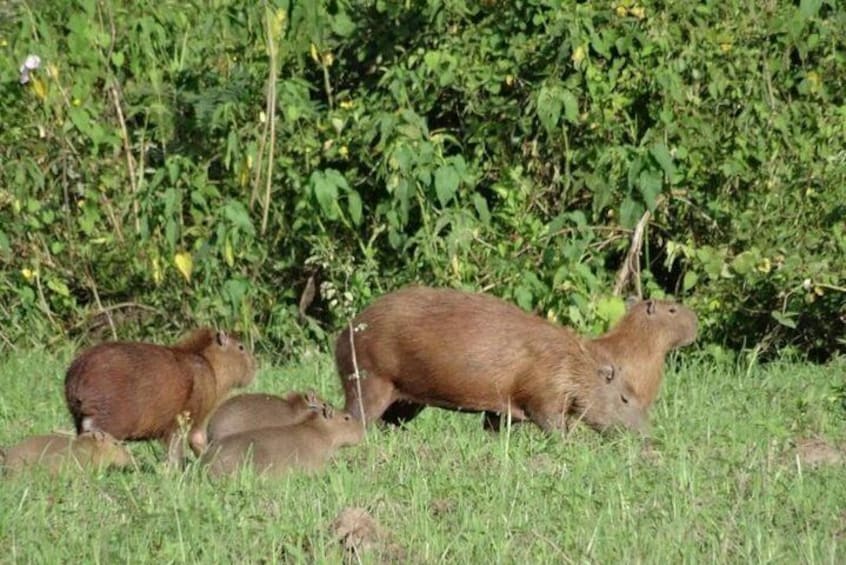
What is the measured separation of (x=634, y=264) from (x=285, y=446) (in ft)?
11.9

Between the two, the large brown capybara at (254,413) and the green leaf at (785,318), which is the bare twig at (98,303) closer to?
the large brown capybara at (254,413)

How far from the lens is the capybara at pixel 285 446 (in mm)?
6988

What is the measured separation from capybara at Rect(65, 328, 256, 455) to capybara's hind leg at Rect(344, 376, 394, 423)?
0.58m

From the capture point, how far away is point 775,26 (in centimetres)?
1030

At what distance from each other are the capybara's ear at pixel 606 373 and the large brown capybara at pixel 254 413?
1306 millimetres

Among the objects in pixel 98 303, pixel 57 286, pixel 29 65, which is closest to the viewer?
pixel 29 65

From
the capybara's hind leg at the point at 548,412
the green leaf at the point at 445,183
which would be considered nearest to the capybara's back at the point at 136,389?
the capybara's hind leg at the point at 548,412

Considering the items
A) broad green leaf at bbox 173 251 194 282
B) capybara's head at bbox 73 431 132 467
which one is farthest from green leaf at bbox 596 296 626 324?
capybara's head at bbox 73 431 132 467

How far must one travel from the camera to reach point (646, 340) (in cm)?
875

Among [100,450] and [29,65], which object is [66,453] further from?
[29,65]

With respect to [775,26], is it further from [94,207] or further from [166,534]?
[166,534]

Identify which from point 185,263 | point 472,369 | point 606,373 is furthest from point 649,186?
point 185,263

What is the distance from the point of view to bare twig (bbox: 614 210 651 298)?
402 inches

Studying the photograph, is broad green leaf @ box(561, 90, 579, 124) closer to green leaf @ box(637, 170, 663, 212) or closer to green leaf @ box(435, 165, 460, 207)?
green leaf @ box(637, 170, 663, 212)
